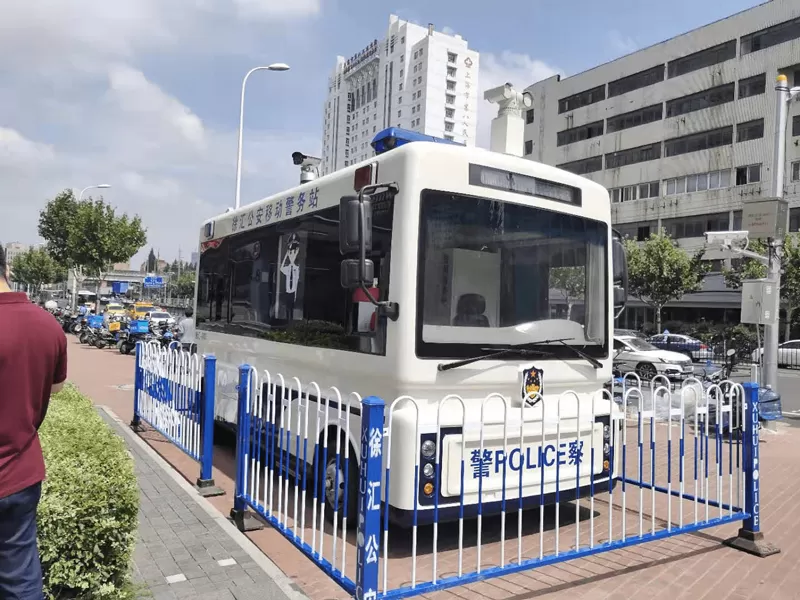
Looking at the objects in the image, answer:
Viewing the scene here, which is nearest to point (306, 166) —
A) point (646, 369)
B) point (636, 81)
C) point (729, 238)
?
point (729, 238)

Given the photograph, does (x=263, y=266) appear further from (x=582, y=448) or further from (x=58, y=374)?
(x=58, y=374)

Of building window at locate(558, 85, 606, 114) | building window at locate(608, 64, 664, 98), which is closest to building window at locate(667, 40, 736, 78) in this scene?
building window at locate(608, 64, 664, 98)

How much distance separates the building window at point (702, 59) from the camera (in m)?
37.0

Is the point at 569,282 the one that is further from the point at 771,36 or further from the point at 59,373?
the point at 771,36

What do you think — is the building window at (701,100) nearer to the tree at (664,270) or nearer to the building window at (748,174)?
the building window at (748,174)

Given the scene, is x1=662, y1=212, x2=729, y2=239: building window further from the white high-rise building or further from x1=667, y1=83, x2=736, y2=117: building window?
the white high-rise building

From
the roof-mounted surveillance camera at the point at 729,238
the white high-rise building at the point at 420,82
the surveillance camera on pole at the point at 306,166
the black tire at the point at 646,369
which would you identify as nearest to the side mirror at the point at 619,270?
the surveillance camera on pole at the point at 306,166

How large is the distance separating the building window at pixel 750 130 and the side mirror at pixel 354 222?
3772 cm

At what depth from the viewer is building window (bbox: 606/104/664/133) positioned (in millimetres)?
40844

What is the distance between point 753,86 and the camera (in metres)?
35.8

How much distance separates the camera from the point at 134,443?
7551 mm

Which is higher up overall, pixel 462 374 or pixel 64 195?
pixel 64 195

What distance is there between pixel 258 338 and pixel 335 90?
393 feet

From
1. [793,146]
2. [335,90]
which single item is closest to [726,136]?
[793,146]
